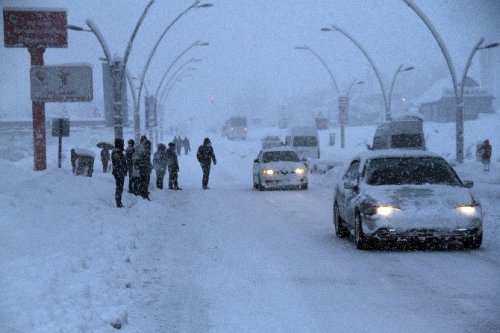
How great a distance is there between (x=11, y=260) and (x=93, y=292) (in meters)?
1.42

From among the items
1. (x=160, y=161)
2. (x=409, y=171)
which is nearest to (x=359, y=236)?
(x=409, y=171)

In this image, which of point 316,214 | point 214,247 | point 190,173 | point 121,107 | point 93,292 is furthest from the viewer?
point 190,173

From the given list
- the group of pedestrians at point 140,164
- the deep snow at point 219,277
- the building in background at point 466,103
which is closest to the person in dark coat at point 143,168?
the group of pedestrians at point 140,164

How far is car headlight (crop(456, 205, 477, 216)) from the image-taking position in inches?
403

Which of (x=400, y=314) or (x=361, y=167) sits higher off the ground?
(x=361, y=167)

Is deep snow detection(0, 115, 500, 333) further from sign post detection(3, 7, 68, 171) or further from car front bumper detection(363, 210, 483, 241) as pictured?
sign post detection(3, 7, 68, 171)

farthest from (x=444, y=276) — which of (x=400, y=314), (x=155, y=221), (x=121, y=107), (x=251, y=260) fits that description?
(x=121, y=107)

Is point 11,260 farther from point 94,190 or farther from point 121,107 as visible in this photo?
point 121,107

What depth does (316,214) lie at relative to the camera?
1673 cm

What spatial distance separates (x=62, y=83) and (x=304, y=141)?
22.3m

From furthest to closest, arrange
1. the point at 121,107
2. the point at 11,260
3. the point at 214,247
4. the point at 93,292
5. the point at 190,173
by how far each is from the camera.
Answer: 1. the point at 190,173
2. the point at 121,107
3. the point at 214,247
4. the point at 11,260
5. the point at 93,292

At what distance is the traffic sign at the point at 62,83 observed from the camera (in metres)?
23.5

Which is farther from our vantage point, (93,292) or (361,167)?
(361,167)

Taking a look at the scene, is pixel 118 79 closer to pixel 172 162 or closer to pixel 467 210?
pixel 172 162
